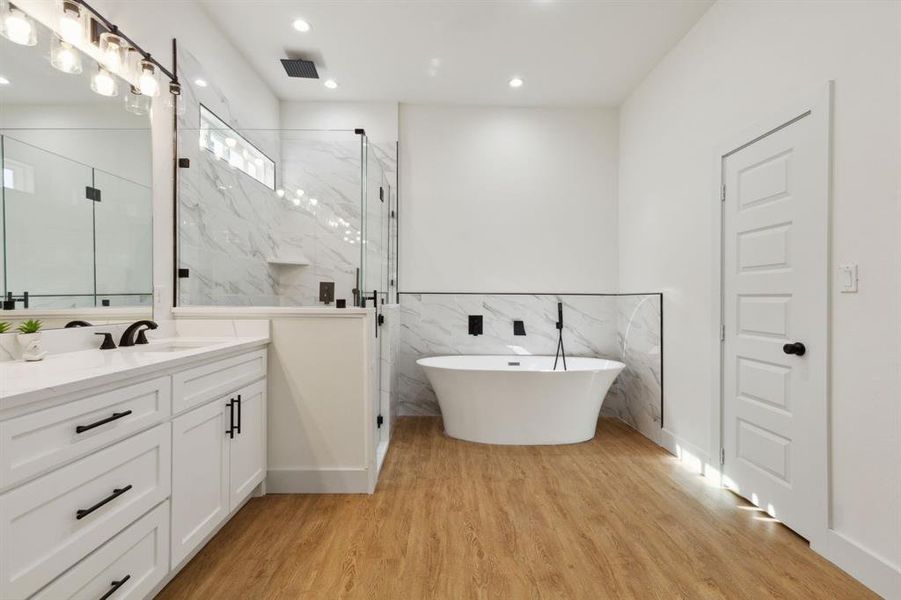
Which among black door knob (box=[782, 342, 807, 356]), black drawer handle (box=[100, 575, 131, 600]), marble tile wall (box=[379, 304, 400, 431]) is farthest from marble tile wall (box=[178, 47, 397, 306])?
black door knob (box=[782, 342, 807, 356])

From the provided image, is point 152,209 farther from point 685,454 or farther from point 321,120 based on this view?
point 685,454

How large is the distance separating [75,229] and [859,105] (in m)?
3.14

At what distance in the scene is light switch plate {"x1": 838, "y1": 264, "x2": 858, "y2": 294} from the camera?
171cm

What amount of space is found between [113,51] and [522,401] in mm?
2988

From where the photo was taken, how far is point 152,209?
Answer: 2221mm

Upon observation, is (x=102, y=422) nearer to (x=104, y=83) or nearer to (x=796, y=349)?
(x=104, y=83)

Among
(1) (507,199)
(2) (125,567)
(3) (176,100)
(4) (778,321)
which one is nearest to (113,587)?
(2) (125,567)

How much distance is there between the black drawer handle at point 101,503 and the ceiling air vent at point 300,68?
3058 millimetres

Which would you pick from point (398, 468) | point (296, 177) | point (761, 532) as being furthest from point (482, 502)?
point (296, 177)

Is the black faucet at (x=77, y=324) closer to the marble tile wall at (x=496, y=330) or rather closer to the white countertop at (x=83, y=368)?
the white countertop at (x=83, y=368)

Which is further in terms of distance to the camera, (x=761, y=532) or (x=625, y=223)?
(x=625, y=223)

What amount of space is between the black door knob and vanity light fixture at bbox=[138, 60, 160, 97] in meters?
3.26

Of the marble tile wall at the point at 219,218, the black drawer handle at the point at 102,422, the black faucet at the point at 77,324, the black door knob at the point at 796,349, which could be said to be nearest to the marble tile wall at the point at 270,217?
the marble tile wall at the point at 219,218

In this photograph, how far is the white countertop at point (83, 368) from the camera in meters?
1.01
